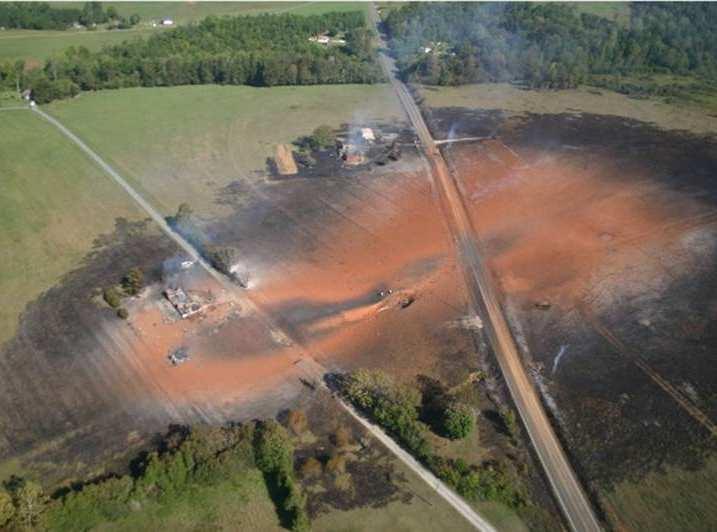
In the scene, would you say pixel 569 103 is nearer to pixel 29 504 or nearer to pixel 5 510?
pixel 29 504

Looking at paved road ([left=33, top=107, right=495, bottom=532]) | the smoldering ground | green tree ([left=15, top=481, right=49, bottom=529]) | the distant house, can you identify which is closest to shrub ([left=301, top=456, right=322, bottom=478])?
paved road ([left=33, top=107, right=495, bottom=532])

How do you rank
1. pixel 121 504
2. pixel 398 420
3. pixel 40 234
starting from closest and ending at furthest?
pixel 121 504, pixel 398 420, pixel 40 234

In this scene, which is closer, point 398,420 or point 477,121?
point 398,420

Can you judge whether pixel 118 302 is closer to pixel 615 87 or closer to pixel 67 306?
pixel 67 306

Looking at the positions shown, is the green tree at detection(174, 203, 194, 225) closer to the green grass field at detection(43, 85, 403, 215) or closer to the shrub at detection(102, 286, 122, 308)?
the green grass field at detection(43, 85, 403, 215)

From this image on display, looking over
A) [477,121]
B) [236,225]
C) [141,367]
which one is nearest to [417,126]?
[477,121]

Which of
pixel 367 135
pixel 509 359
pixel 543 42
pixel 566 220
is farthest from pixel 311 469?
pixel 543 42
